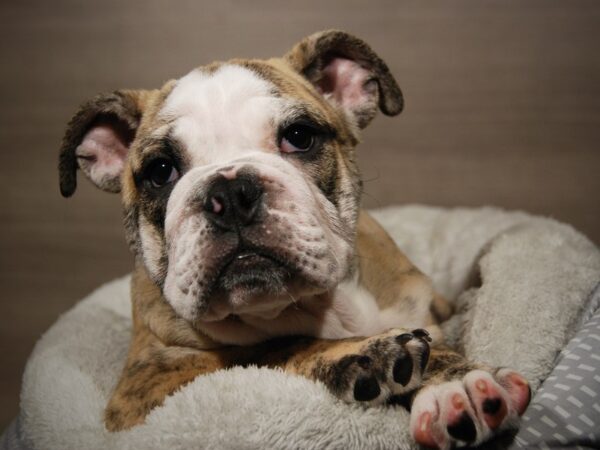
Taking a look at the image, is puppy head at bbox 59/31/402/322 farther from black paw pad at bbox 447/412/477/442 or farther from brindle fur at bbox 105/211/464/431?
black paw pad at bbox 447/412/477/442

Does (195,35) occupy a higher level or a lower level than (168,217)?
higher

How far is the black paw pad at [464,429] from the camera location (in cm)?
144

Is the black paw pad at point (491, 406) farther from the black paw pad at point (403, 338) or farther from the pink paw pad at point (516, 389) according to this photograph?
the black paw pad at point (403, 338)

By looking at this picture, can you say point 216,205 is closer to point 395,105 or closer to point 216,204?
point 216,204

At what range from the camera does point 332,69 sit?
233cm

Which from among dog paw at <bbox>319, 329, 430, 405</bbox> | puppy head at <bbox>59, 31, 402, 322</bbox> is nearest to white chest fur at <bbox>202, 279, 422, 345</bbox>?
puppy head at <bbox>59, 31, 402, 322</bbox>

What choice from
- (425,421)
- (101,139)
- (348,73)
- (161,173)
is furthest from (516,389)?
(101,139)

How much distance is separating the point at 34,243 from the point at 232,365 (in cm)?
250

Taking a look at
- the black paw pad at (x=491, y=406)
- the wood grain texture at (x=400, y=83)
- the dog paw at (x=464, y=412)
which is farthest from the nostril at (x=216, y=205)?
the wood grain texture at (x=400, y=83)

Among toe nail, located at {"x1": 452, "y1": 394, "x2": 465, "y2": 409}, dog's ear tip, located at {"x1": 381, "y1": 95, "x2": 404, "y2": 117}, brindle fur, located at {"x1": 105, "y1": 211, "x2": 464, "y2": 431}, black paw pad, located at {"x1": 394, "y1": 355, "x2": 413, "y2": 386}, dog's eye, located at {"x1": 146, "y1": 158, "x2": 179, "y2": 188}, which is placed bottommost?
brindle fur, located at {"x1": 105, "y1": 211, "x2": 464, "y2": 431}

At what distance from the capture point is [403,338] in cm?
Result: 153

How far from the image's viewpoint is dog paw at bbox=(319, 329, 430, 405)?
1502 millimetres

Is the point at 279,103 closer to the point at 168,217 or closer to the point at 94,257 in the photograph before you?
the point at 168,217

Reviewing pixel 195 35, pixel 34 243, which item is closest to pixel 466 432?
pixel 195 35
